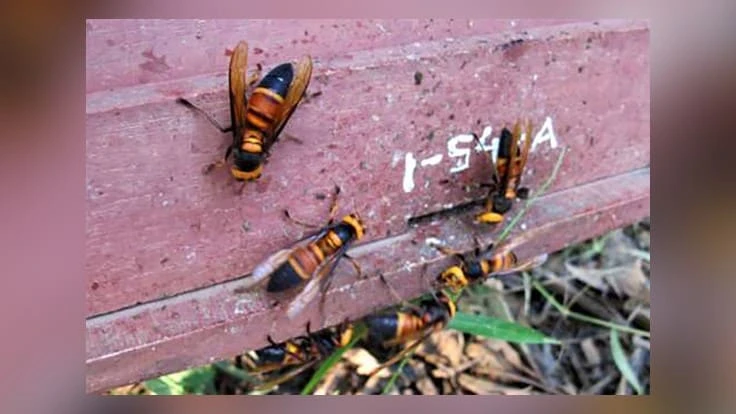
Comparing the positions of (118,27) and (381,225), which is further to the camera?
(381,225)

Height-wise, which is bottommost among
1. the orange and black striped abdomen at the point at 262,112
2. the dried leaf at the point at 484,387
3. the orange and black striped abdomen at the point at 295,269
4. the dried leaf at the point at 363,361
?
the dried leaf at the point at 484,387

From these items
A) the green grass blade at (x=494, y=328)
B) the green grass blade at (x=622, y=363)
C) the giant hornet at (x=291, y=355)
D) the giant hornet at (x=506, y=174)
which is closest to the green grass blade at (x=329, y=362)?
the giant hornet at (x=291, y=355)

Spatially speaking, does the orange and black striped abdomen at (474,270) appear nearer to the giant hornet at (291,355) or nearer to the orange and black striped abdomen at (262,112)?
the giant hornet at (291,355)

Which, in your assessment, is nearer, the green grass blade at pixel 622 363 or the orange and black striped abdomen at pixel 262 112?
the orange and black striped abdomen at pixel 262 112

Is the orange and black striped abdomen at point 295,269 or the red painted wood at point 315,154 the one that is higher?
the red painted wood at point 315,154

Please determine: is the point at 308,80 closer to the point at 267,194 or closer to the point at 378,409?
the point at 267,194
